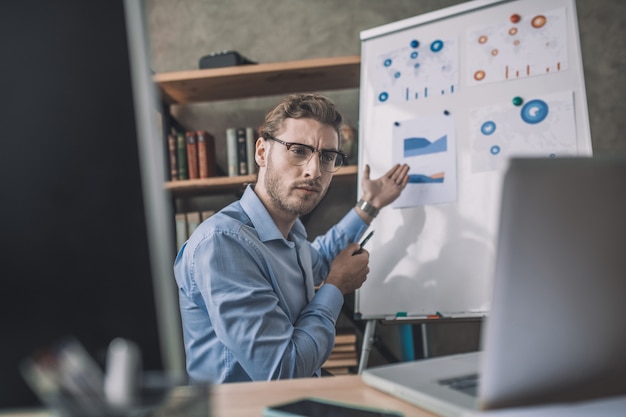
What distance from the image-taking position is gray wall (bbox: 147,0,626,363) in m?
2.51

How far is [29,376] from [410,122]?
1.62m

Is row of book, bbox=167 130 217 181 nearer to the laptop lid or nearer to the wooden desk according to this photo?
the wooden desk

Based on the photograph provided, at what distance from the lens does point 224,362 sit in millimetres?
1224

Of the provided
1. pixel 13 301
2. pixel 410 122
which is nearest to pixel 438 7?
pixel 410 122

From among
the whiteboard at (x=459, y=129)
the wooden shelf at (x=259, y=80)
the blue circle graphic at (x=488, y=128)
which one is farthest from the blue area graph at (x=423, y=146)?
the wooden shelf at (x=259, y=80)

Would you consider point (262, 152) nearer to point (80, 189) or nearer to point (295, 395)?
point (295, 395)

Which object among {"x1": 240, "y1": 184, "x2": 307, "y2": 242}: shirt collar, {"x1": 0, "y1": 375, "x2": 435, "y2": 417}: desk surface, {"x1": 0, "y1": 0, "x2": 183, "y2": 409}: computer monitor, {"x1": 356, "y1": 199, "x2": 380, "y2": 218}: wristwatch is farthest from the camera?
{"x1": 356, "y1": 199, "x2": 380, "y2": 218}: wristwatch

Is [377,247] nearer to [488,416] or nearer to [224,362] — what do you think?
[224,362]

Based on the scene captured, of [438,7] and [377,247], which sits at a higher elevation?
[438,7]

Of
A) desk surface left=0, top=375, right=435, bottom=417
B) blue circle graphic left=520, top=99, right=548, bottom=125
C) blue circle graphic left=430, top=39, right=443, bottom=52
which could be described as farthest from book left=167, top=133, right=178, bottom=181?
desk surface left=0, top=375, right=435, bottom=417

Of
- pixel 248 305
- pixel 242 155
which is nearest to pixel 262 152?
pixel 248 305

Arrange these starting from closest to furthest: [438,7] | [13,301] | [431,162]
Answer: [13,301], [431,162], [438,7]

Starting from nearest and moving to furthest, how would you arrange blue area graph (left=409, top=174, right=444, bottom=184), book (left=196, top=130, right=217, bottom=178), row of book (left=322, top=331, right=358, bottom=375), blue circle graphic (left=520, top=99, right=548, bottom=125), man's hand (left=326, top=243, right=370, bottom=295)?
man's hand (left=326, top=243, right=370, bottom=295) → blue circle graphic (left=520, top=99, right=548, bottom=125) → blue area graph (left=409, top=174, right=444, bottom=184) → row of book (left=322, top=331, right=358, bottom=375) → book (left=196, top=130, right=217, bottom=178)

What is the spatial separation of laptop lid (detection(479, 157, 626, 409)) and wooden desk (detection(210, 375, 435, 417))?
17 cm
